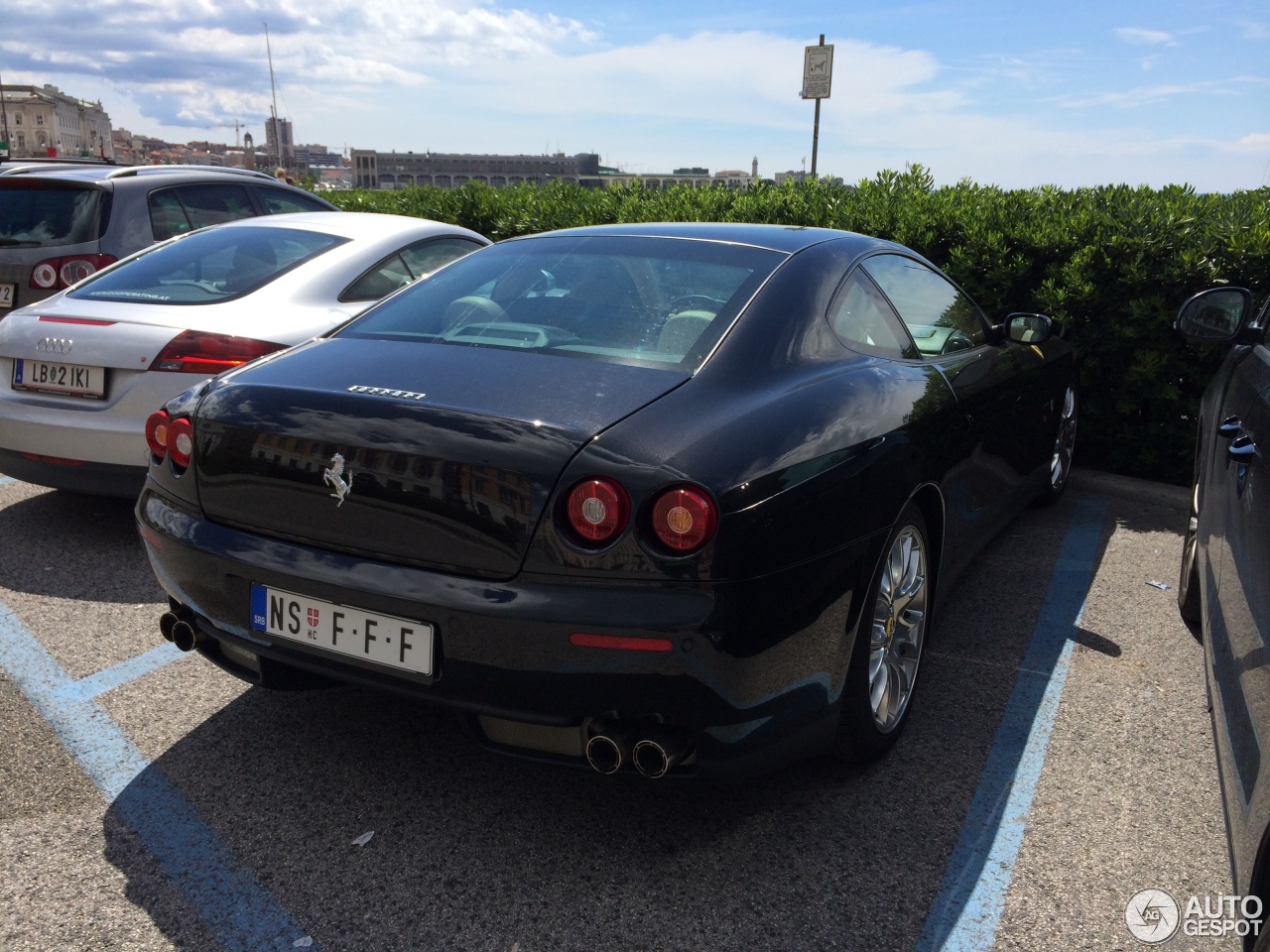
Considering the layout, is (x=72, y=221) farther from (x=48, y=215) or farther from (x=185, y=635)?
(x=185, y=635)

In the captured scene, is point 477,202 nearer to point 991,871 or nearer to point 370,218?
point 370,218

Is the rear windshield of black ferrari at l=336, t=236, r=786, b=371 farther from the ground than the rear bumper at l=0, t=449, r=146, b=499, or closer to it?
farther from the ground

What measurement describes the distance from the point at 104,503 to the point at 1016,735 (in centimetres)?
451

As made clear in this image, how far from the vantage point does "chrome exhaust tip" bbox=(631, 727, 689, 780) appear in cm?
228

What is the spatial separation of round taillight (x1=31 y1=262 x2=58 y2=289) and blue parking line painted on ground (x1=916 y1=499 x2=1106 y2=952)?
225 inches

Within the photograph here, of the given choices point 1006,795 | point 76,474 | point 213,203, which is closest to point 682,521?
point 1006,795

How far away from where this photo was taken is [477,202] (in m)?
11.1

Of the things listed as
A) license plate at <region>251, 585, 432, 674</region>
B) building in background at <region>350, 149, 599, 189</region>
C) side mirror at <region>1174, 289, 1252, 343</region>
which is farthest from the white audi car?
building in background at <region>350, 149, 599, 189</region>

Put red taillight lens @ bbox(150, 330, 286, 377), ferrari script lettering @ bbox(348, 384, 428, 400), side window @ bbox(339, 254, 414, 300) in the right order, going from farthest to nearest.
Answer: side window @ bbox(339, 254, 414, 300) → red taillight lens @ bbox(150, 330, 286, 377) → ferrari script lettering @ bbox(348, 384, 428, 400)

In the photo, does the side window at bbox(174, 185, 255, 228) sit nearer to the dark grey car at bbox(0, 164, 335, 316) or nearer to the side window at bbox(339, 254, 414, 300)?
the dark grey car at bbox(0, 164, 335, 316)

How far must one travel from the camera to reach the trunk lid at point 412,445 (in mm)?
2309

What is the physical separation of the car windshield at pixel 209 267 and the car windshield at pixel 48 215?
1453 mm

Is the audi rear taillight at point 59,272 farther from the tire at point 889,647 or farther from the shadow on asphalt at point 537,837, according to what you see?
the tire at point 889,647

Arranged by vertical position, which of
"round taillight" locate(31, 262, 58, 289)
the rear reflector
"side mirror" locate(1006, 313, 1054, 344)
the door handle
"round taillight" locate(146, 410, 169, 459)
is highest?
"side mirror" locate(1006, 313, 1054, 344)
